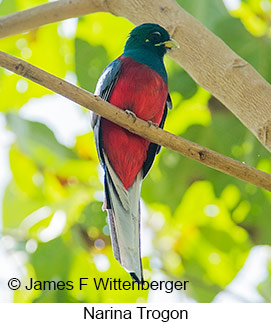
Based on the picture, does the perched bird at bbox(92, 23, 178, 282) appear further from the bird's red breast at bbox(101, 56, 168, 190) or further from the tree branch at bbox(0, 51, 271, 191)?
the tree branch at bbox(0, 51, 271, 191)

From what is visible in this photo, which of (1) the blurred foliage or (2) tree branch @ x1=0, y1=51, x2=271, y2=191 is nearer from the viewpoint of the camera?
(2) tree branch @ x1=0, y1=51, x2=271, y2=191

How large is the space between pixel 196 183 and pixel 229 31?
3.10 feet

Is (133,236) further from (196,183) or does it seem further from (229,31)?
(229,31)

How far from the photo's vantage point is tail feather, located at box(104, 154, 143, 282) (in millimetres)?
2629

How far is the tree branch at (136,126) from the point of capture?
7.49 feet

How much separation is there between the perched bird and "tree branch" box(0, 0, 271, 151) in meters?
0.15

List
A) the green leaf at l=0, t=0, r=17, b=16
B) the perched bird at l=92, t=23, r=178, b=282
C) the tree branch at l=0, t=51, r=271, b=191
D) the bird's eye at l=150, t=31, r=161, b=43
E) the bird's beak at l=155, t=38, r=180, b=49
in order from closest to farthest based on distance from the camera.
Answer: the tree branch at l=0, t=51, r=271, b=191, the bird's beak at l=155, t=38, r=180, b=49, the perched bird at l=92, t=23, r=178, b=282, the bird's eye at l=150, t=31, r=161, b=43, the green leaf at l=0, t=0, r=17, b=16

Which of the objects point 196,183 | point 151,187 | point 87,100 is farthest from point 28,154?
point 87,100

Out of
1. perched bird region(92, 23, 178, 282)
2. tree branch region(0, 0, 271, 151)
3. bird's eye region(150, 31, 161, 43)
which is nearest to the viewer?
tree branch region(0, 0, 271, 151)

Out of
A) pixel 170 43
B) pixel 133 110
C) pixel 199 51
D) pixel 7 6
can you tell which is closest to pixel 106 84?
pixel 133 110

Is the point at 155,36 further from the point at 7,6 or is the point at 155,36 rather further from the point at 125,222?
the point at 125,222

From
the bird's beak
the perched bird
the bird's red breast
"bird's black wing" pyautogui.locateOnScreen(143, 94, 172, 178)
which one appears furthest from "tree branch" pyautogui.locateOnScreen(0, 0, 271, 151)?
"bird's black wing" pyautogui.locateOnScreen(143, 94, 172, 178)

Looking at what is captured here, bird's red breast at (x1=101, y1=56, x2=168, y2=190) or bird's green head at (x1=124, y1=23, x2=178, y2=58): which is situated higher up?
bird's green head at (x1=124, y1=23, x2=178, y2=58)

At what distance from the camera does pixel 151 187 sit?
356 cm
